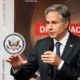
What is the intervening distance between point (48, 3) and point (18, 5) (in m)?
0.26

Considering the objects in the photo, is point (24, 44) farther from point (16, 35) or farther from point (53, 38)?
point (53, 38)

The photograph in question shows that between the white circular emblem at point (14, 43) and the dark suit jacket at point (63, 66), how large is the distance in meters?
0.58

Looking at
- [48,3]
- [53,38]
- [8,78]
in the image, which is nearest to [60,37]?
[53,38]

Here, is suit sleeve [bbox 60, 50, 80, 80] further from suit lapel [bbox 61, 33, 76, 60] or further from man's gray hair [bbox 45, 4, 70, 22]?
man's gray hair [bbox 45, 4, 70, 22]

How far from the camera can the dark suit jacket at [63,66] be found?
1.68m

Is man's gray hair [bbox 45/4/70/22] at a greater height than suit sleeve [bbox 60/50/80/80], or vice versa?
man's gray hair [bbox 45/4/70/22]

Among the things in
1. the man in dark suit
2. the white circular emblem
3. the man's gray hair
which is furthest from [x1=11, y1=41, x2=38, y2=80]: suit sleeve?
the white circular emblem

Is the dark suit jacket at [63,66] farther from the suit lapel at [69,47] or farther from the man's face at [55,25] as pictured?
the man's face at [55,25]

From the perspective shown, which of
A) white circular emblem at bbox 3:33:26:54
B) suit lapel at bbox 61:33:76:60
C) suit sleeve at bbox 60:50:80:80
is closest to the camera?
suit sleeve at bbox 60:50:80:80

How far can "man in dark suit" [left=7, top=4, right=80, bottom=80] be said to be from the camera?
5.53ft

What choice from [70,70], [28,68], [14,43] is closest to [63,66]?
[70,70]

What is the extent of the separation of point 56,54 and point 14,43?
86cm

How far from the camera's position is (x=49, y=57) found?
155cm

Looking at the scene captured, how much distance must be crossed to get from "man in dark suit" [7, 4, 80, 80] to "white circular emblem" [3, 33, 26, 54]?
0.59m
